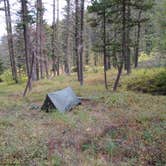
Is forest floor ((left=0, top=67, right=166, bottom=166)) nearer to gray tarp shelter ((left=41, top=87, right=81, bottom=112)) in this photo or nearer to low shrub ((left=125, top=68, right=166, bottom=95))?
gray tarp shelter ((left=41, top=87, right=81, bottom=112))

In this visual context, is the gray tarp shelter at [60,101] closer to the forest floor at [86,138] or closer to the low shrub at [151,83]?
the forest floor at [86,138]

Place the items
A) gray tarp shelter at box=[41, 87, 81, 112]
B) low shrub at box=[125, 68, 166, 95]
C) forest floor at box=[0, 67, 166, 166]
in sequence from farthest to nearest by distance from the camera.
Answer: low shrub at box=[125, 68, 166, 95], gray tarp shelter at box=[41, 87, 81, 112], forest floor at box=[0, 67, 166, 166]

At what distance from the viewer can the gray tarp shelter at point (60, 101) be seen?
10164 mm

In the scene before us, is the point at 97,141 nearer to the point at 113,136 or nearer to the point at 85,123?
the point at 113,136

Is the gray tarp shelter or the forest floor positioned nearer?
the forest floor

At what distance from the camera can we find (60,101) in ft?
34.7

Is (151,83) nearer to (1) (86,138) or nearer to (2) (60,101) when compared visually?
(2) (60,101)

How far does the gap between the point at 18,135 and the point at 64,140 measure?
3.72 feet

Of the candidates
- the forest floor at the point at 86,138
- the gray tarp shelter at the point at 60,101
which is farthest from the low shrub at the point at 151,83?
the gray tarp shelter at the point at 60,101

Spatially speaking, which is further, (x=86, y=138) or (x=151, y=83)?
(x=151, y=83)

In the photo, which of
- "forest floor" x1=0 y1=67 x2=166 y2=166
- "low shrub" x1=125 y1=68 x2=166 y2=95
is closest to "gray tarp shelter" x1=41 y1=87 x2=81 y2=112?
"forest floor" x1=0 y1=67 x2=166 y2=166

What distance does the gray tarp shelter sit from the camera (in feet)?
33.3

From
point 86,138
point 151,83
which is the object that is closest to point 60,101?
point 86,138

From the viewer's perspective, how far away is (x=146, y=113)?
9.16m
